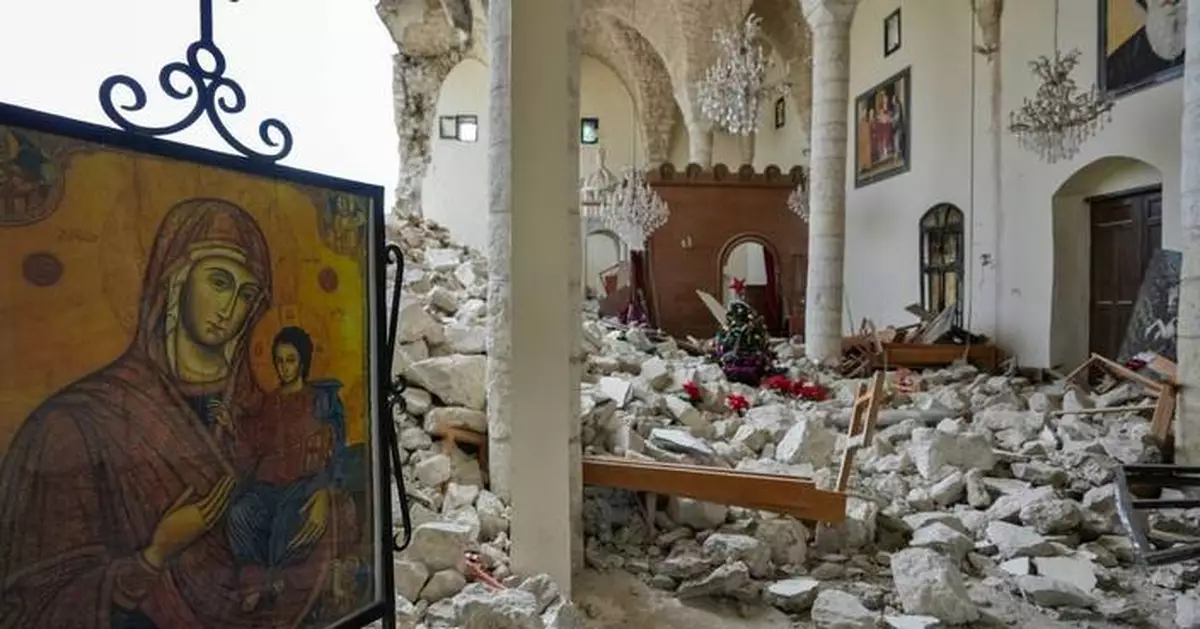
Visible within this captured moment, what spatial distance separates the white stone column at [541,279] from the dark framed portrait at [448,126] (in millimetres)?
13256

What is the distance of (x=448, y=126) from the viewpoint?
51.8 ft

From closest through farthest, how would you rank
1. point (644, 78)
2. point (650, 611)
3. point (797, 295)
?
point (650, 611) < point (797, 295) < point (644, 78)

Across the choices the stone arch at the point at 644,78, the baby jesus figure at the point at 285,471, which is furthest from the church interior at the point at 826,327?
the stone arch at the point at 644,78

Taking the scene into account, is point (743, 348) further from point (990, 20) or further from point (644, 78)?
point (644, 78)

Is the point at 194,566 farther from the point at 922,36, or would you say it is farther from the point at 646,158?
the point at 646,158

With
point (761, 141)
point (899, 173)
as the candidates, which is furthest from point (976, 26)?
point (761, 141)

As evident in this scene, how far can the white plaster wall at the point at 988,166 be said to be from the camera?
23.6ft

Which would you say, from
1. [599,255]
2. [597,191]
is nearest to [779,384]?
[597,191]

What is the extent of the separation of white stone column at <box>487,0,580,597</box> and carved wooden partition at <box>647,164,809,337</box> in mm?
8299

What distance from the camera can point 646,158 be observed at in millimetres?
18547

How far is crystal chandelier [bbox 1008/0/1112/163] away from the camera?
22.5 feet

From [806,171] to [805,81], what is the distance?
2.92m

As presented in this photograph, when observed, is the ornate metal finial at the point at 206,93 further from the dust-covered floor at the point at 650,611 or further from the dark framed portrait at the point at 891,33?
the dark framed portrait at the point at 891,33

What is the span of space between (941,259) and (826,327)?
291 cm
